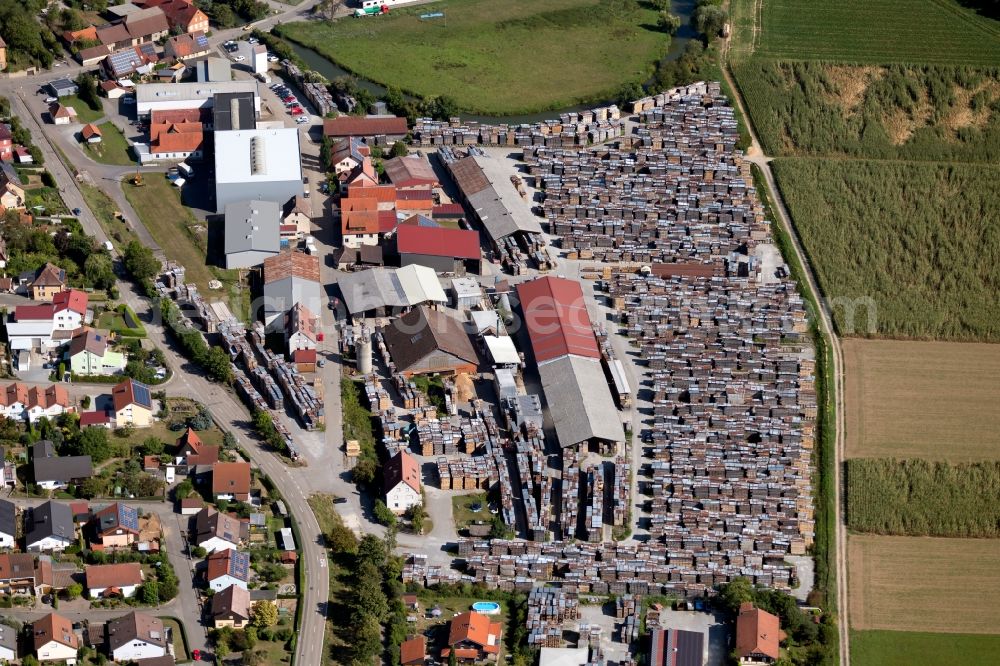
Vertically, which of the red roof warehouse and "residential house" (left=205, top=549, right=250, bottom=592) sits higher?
the red roof warehouse

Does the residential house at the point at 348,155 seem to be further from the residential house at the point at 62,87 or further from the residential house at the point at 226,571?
the residential house at the point at 226,571

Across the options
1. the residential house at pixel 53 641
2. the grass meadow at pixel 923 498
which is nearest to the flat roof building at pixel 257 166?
the residential house at pixel 53 641

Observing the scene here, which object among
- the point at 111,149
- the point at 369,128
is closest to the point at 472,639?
the point at 369,128

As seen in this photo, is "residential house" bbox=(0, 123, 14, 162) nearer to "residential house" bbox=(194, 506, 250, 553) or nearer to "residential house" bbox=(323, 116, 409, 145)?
"residential house" bbox=(323, 116, 409, 145)

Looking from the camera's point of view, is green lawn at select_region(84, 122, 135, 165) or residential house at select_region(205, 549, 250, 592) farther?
green lawn at select_region(84, 122, 135, 165)

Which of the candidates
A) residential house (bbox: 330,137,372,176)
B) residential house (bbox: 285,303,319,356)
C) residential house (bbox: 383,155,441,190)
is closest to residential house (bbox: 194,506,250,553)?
residential house (bbox: 285,303,319,356)

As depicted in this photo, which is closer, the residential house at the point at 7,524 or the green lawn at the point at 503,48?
the residential house at the point at 7,524
